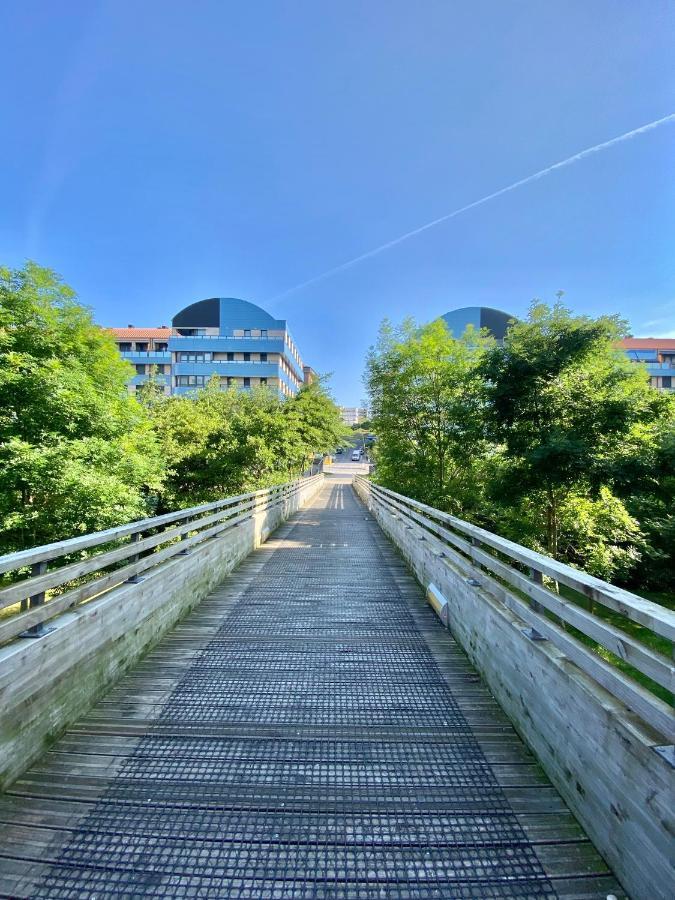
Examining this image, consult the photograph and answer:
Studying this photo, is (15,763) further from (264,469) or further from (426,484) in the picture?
(264,469)

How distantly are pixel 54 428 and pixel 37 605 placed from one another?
768 cm

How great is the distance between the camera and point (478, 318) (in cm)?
3809

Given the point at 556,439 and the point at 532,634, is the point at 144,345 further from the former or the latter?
the point at 532,634

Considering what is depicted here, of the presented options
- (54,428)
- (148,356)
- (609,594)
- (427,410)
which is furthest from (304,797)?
(148,356)

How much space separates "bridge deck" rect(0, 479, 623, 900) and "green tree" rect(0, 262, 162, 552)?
591 centimetres

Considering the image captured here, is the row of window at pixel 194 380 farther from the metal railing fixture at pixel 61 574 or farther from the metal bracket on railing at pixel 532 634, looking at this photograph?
the metal bracket on railing at pixel 532 634

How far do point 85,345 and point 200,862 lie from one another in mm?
10899

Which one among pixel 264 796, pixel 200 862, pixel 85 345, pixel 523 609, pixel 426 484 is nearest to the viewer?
pixel 200 862

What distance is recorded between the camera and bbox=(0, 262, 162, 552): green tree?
7.93 m

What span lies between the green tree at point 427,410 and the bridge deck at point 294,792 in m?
7.87

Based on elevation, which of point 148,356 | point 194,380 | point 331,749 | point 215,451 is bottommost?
point 331,749

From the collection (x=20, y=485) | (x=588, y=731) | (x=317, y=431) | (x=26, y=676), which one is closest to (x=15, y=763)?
(x=26, y=676)

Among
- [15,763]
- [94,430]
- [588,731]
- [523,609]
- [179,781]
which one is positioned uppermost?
[94,430]

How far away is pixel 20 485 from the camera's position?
8.16 metres
